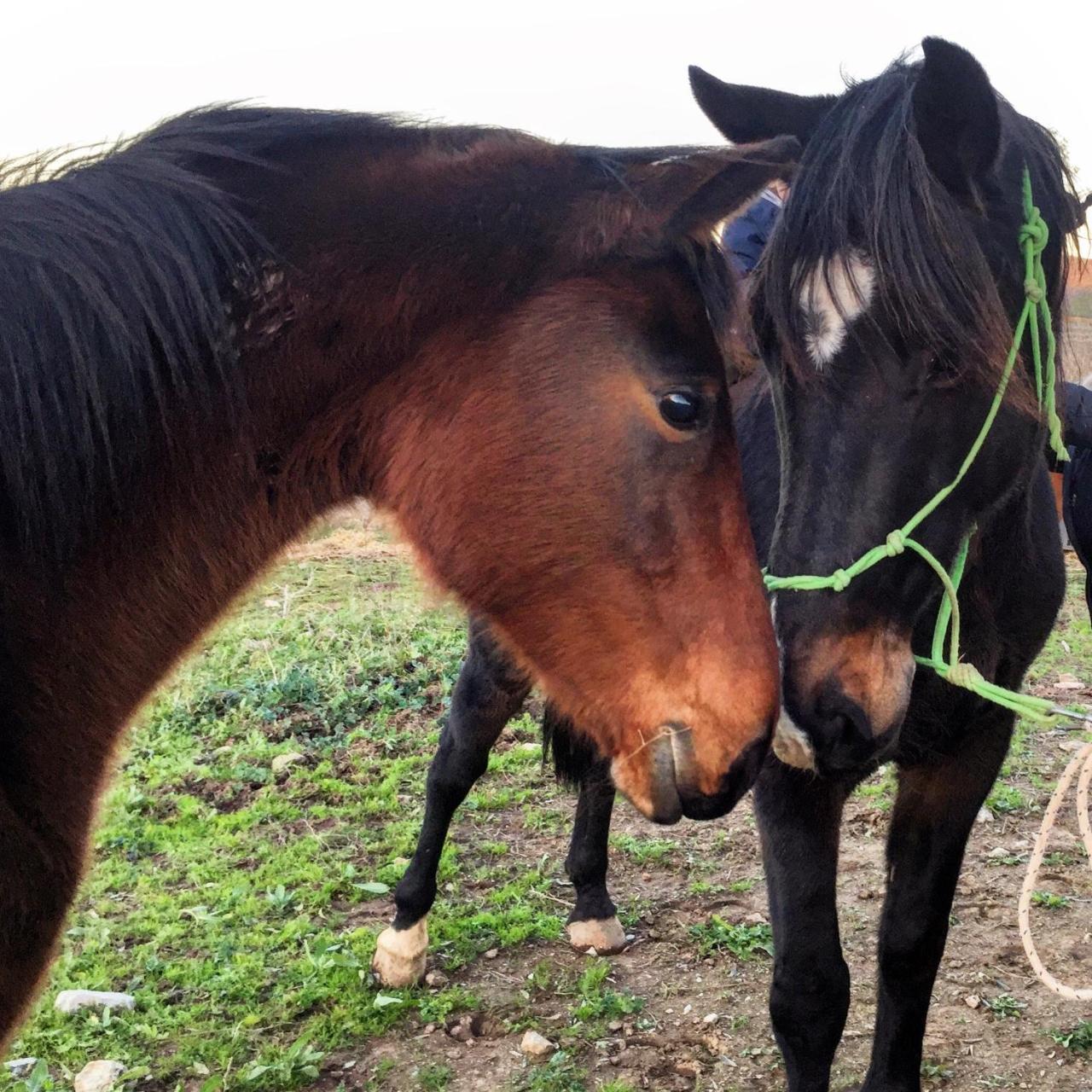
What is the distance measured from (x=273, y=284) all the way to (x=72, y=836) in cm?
95

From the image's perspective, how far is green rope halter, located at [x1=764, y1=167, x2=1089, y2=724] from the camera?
1882 mm

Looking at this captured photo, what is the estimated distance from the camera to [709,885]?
388 cm

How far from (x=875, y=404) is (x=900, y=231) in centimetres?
34

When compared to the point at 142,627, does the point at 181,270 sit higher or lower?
higher

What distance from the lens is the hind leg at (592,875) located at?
3.51 metres

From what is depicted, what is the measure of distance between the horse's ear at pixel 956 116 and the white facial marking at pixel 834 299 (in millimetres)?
289

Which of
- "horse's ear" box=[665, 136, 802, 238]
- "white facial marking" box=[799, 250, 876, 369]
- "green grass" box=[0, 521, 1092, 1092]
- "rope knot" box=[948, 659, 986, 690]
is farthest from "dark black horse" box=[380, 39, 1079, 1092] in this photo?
"green grass" box=[0, 521, 1092, 1092]

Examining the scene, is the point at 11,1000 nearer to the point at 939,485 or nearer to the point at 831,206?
the point at 939,485

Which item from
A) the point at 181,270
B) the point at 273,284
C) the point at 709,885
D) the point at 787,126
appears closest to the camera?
the point at 181,270

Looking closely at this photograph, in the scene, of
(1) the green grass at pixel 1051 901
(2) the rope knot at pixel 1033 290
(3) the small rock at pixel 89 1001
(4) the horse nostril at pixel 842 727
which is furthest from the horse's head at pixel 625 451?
(1) the green grass at pixel 1051 901

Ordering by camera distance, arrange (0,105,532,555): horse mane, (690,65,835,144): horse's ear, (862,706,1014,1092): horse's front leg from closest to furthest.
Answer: (0,105,532,555): horse mane < (690,65,835,144): horse's ear < (862,706,1014,1092): horse's front leg

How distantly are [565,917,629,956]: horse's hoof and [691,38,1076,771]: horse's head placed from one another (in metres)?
1.85

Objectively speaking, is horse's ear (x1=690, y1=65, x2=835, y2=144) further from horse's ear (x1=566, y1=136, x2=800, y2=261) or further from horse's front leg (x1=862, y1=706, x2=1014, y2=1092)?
horse's front leg (x1=862, y1=706, x2=1014, y2=1092)

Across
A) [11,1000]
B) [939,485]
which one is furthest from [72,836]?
[939,485]
